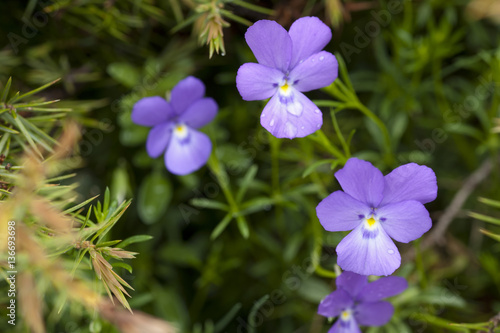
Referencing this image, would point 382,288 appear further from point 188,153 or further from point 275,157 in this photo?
point 188,153

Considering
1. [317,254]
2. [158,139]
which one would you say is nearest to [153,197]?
[158,139]

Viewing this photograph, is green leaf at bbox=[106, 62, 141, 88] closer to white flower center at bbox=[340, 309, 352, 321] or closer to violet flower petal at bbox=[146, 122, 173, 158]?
violet flower petal at bbox=[146, 122, 173, 158]

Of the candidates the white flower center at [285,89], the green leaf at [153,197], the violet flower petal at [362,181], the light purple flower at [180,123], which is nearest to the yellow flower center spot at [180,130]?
the light purple flower at [180,123]

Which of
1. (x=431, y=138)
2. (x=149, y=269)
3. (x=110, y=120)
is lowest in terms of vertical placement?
(x=149, y=269)

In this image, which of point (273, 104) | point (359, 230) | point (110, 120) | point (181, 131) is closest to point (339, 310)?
point (359, 230)

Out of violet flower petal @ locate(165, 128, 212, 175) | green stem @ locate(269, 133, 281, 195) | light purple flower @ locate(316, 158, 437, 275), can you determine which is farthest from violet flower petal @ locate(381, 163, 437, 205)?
violet flower petal @ locate(165, 128, 212, 175)

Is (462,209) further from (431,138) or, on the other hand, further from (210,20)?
(210,20)
